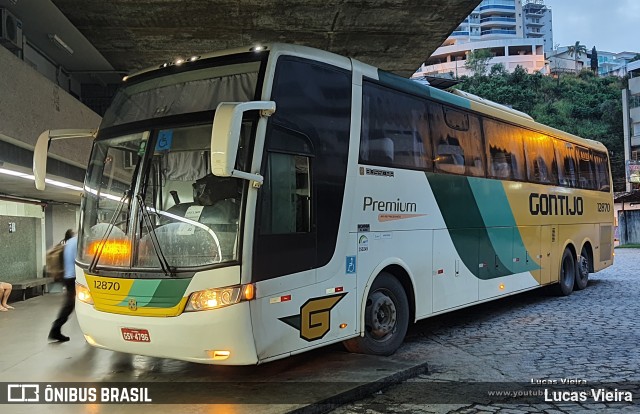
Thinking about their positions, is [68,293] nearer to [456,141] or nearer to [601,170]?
[456,141]

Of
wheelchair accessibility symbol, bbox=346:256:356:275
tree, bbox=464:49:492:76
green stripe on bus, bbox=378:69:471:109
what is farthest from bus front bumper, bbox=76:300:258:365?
tree, bbox=464:49:492:76

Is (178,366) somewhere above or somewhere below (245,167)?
below

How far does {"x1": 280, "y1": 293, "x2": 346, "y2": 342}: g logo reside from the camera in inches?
221

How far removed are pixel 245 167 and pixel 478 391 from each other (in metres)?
3.26

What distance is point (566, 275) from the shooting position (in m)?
12.5

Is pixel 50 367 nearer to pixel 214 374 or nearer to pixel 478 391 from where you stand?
pixel 214 374

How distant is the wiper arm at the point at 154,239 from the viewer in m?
5.20

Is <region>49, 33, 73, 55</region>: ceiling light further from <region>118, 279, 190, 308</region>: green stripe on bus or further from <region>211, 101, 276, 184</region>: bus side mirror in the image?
<region>211, 101, 276, 184</region>: bus side mirror

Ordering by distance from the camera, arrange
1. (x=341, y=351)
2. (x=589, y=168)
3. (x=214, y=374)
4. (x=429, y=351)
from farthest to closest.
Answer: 1. (x=589, y=168)
2. (x=429, y=351)
3. (x=341, y=351)
4. (x=214, y=374)

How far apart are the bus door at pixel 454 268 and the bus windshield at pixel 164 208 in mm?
3761

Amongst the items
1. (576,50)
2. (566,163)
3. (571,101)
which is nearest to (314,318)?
(566,163)

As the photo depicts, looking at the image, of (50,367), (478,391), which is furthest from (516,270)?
(50,367)

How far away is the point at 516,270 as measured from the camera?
1018 cm

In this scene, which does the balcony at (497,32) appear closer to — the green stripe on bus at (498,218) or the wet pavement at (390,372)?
the green stripe on bus at (498,218)
